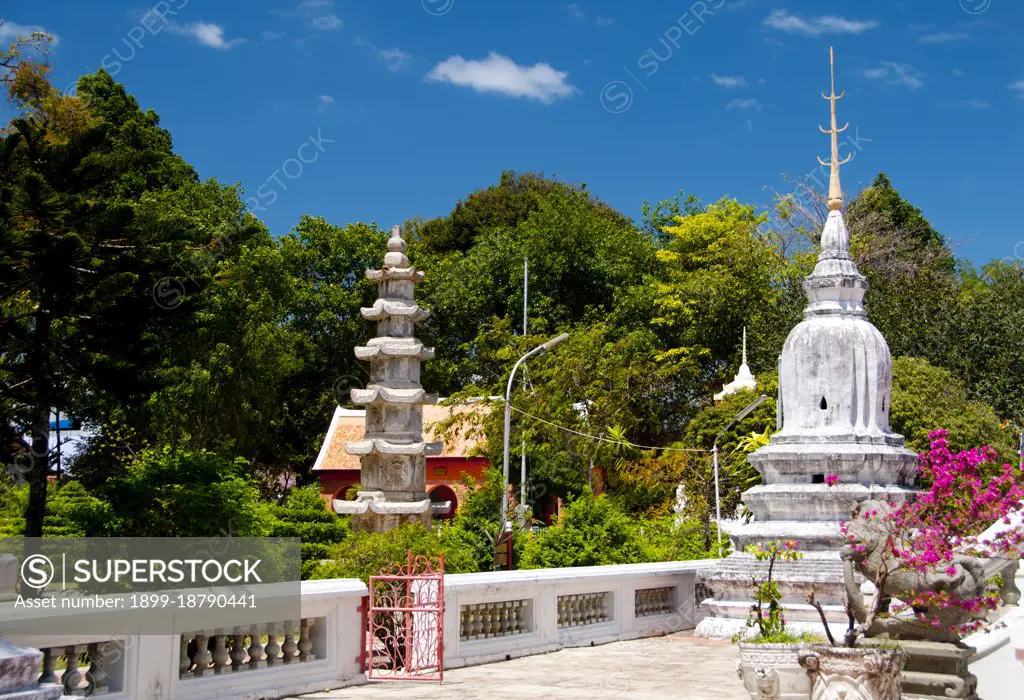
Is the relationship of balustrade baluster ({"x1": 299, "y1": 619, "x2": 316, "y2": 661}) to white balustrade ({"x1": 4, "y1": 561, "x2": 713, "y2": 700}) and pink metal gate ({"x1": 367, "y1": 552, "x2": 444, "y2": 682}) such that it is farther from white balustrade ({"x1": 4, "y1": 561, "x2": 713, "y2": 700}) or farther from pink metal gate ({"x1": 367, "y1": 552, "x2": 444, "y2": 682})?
pink metal gate ({"x1": 367, "y1": 552, "x2": 444, "y2": 682})

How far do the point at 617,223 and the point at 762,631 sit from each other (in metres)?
38.3

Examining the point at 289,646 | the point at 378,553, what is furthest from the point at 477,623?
the point at 378,553

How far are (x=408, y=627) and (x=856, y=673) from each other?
185 inches

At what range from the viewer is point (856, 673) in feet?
26.7

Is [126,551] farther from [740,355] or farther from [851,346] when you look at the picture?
[740,355]

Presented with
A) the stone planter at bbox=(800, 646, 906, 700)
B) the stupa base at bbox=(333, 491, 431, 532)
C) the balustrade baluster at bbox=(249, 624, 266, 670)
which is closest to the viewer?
the stone planter at bbox=(800, 646, 906, 700)

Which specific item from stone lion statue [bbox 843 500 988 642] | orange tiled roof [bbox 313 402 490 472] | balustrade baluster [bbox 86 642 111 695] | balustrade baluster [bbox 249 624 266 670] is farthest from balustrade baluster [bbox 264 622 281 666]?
orange tiled roof [bbox 313 402 490 472]

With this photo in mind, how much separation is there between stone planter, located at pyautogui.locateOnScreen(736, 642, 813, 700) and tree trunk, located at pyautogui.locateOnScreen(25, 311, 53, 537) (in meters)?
10.9

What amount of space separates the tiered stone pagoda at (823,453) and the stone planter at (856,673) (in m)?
6.62

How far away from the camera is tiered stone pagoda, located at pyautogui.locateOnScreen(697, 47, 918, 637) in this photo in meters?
15.2

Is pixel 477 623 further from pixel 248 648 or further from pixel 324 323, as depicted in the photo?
pixel 324 323

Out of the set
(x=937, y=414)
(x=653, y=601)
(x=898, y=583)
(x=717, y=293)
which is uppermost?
(x=717, y=293)

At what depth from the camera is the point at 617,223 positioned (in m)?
47.9

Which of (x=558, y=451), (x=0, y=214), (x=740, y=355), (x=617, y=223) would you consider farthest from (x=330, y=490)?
(x=0, y=214)
